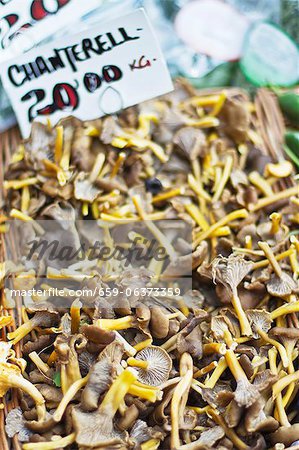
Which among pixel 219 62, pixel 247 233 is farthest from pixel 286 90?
pixel 247 233

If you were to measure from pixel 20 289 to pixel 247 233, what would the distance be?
1.31ft

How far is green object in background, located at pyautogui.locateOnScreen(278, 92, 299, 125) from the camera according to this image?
126cm

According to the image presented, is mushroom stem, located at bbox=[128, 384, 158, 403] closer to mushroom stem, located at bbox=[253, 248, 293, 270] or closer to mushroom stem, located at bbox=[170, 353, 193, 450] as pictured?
mushroom stem, located at bbox=[170, 353, 193, 450]

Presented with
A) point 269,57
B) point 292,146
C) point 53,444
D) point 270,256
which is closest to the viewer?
point 53,444

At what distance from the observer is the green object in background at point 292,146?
1.19 meters

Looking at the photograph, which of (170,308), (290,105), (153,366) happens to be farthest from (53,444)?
(290,105)

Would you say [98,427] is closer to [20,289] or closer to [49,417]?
[49,417]

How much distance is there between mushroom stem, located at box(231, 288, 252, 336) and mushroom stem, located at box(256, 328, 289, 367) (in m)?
0.02

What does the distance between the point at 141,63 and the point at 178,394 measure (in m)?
0.62

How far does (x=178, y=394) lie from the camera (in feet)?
2.57

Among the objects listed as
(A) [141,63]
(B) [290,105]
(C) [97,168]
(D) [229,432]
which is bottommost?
(D) [229,432]

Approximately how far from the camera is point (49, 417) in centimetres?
77

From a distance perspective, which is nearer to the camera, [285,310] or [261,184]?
[285,310]

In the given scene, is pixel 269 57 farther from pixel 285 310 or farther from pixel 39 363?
pixel 39 363
